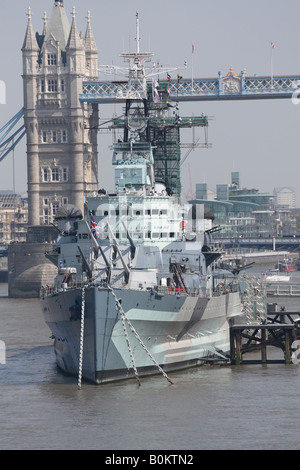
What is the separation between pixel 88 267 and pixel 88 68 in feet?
265

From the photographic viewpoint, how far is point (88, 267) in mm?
39875

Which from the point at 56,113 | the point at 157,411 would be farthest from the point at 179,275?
the point at 56,113

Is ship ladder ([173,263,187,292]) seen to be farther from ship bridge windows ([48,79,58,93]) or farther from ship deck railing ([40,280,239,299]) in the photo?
ship bridge windows ([48,79,58,93])

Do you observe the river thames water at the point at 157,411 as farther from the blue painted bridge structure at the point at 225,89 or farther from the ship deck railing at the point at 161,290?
the blue painted bridge structure at the point at 225,89

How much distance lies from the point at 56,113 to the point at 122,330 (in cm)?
7792

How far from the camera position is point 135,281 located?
1569 inches

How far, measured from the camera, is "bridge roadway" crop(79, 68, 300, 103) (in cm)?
11381

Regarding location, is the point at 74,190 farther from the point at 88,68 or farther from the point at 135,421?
the point at 135,421

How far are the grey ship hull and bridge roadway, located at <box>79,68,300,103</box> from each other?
237 feet

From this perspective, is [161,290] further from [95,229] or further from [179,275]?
[95,229]

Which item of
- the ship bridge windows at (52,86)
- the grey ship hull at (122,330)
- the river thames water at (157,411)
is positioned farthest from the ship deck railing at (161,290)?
the ship bridge windows at (52,86)

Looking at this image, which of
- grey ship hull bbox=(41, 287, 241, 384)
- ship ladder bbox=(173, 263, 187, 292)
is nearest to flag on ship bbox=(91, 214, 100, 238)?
grey ship hull bbox=(41, 287, 241, 384)

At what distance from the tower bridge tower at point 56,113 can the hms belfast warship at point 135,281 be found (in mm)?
62253
